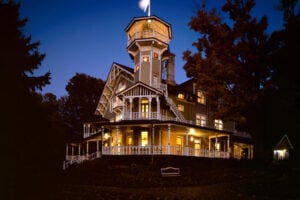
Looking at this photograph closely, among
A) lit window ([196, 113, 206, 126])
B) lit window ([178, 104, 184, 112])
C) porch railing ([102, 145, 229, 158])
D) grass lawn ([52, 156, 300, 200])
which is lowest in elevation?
grass lawn ([52, 156, 300, 200])

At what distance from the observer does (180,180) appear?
21484 mm

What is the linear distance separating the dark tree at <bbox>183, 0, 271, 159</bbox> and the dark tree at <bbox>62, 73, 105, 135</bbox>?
34.8 m

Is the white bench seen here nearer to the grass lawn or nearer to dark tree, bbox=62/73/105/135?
the grass lawn

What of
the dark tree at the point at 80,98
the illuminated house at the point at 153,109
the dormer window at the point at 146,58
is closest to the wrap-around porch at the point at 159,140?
the illuminated house at the point at 153,109

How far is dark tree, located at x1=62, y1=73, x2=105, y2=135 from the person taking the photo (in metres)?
65.8

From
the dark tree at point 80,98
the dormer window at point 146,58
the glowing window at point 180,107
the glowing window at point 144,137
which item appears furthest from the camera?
the dark tree at point 80,98

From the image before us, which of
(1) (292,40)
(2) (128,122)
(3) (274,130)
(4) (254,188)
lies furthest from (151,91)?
(3) (274,130)

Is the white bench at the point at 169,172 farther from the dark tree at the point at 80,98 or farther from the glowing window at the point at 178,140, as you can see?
the dark tree at the point at 80,98

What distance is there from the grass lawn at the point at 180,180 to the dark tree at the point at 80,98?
35863 mm

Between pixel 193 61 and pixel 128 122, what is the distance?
382 inches

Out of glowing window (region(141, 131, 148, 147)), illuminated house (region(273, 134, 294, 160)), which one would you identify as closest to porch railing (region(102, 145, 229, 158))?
glowing window (region(141, 131, 148, 147))

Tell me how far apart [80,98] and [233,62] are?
131ft

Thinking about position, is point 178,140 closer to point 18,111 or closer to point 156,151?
point 156,151

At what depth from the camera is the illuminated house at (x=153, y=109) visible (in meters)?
32.8
